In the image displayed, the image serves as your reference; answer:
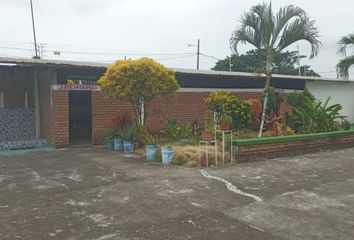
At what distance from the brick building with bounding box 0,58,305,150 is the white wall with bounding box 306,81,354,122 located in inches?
292

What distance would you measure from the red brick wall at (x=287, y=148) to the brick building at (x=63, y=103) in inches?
123

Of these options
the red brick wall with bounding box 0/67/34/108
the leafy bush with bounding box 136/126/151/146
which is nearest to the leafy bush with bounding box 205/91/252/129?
the leafy bush with bounding box 136/126/151/146

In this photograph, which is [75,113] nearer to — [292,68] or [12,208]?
[12,208]

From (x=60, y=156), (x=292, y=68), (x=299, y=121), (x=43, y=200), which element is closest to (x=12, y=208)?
(x=43, y=200)

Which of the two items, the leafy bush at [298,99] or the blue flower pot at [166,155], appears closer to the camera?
the blue flower pot at [166,155]

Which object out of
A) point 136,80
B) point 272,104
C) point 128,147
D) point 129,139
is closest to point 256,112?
point 272,104

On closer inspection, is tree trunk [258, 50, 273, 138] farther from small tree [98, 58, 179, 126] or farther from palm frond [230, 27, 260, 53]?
small tree [98, 58, 179, 126]

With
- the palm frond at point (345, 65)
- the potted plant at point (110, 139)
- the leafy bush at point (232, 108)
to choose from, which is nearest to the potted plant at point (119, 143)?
the potted plant at point (110, 139)

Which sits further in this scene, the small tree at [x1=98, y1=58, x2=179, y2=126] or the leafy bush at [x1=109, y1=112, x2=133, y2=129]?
the leafy bush at [x1=109, y1=112, x2=133, y2=129]

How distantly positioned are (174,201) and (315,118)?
7.73 m

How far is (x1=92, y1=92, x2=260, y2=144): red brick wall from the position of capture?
12664mm

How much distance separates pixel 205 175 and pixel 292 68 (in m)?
43.8

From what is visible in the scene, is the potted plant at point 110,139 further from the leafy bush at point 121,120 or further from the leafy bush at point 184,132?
the leafy bush at point 184,132

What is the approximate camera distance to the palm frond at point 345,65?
1755cm
